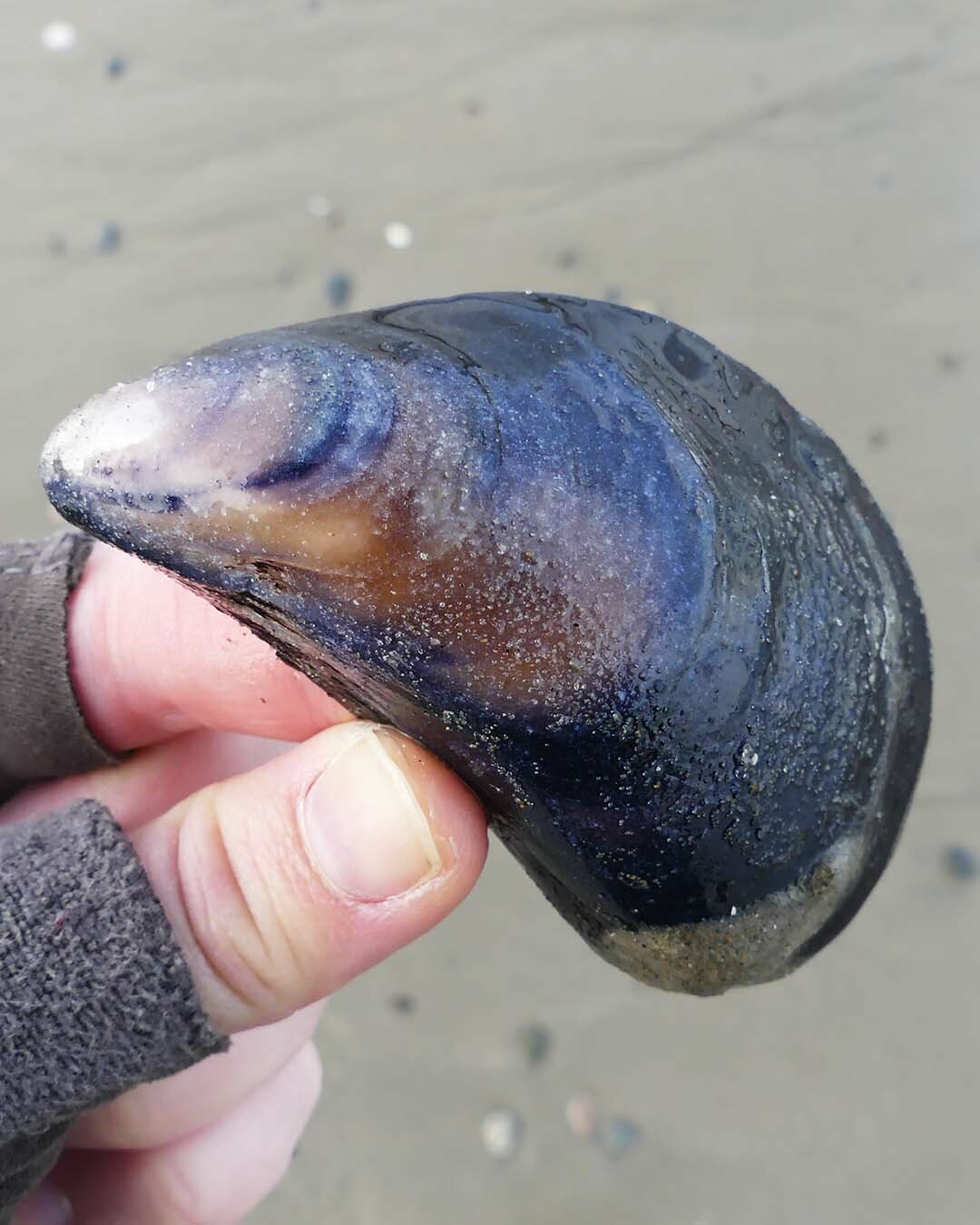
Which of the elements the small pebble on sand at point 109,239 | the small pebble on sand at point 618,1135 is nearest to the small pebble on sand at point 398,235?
the small pebble on sand at point 109,239

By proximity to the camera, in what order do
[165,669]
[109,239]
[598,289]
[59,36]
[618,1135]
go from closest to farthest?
1. [165,669]
2. [618,1135]
3. [598,289]
4. [109,239]
5. [59,36]

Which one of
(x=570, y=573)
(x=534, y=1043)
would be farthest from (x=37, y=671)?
(x=534, y=1043)

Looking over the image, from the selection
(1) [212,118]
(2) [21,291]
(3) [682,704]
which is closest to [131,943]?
(3) [682,704]

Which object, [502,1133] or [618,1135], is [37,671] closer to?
[502,1133]

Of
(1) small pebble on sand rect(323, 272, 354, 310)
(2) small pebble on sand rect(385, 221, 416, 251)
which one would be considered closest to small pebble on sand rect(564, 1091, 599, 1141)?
(1) small pebble on sand rect(323, 272, 354, 310)

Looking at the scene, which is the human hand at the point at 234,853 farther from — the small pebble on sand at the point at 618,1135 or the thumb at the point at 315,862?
the small pebble on sand at the point at 618,1135

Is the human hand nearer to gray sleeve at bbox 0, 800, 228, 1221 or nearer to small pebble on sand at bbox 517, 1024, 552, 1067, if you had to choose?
gray sleeve at bbox 0, 800, 228, 1221
